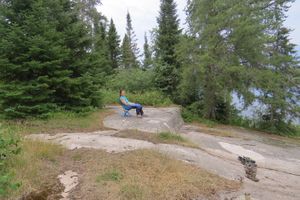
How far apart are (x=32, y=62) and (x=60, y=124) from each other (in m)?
2.36

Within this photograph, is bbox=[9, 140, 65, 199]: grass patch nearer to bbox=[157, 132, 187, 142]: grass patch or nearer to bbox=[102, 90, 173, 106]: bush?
bbox=[157, 132, 187, 142]: grass patch

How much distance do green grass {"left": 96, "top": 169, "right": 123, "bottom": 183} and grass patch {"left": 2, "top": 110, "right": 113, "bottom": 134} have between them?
387 cm

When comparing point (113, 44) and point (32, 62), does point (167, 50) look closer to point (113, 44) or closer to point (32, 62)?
point (32, 62)

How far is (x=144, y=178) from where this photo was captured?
4449 millimetres

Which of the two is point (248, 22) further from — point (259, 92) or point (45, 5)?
point (45, 5)

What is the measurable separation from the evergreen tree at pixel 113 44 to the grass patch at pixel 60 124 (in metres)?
22.4

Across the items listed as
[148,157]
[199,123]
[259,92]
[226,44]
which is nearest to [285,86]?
[259,92]

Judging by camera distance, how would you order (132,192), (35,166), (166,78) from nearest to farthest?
(132,192)
(35,166)
(166,78)

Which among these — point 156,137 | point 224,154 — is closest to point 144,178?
point 156,137

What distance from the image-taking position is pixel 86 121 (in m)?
9.33

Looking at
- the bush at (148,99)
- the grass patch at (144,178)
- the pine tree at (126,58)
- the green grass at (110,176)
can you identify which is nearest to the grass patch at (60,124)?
the grass patch at (144,178)

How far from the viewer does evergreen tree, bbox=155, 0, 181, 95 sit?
17.4m

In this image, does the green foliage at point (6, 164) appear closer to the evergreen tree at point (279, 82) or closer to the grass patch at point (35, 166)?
the grass patch at point (35, 166)

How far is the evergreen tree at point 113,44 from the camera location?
31.8 m
